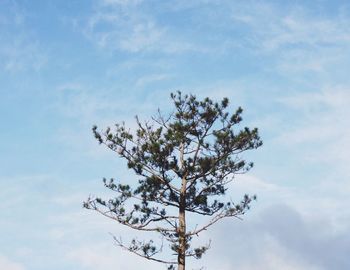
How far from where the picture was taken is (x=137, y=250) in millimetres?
26797

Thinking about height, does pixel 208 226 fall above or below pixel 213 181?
below

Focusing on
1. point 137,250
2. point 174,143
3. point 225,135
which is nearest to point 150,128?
point 174,143

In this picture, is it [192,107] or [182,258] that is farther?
[192,107]

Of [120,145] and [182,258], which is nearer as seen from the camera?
[182,258]

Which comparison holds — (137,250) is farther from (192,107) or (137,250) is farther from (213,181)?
(192,107)

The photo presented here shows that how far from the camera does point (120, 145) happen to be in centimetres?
2802

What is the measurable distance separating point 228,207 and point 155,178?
3.26 m

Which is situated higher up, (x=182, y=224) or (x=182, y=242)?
(x=182, y=224)

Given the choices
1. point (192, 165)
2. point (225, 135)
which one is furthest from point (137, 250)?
point (225, 135)

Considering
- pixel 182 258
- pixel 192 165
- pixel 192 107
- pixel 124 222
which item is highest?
pixel 192 107

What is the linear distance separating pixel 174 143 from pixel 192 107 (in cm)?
174

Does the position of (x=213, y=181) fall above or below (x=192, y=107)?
below

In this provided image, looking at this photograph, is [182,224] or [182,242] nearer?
[182,242]

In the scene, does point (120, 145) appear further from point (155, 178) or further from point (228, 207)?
point (228, 207)
